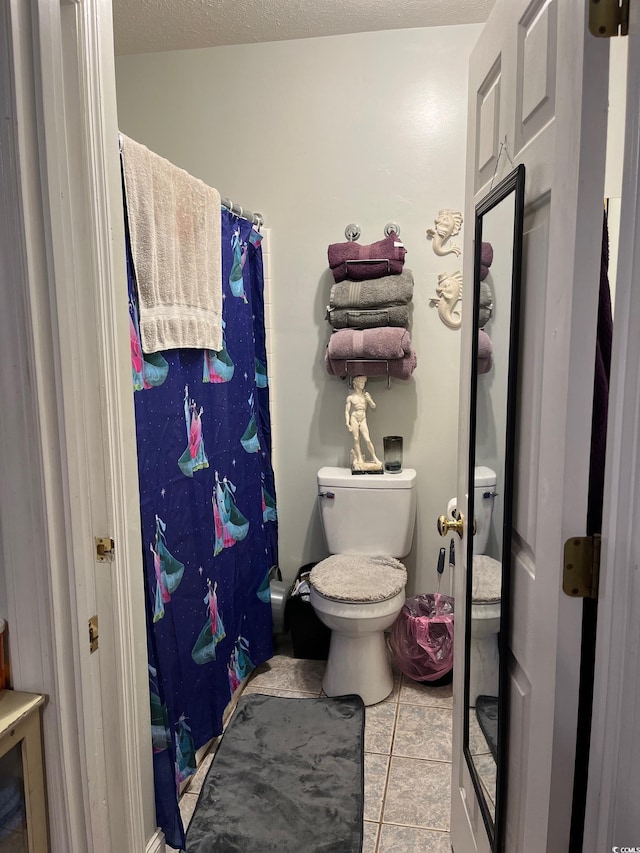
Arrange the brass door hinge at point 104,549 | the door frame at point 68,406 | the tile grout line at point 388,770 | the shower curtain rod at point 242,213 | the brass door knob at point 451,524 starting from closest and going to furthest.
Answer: the door frame at point 68,406 → the brass door hinge at point 104,549 → the brass door knob at point 451,524 → the tile grout line at point 388,770 → the shower curtain rod at point 242,213

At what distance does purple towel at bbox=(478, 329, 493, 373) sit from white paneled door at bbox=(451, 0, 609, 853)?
7.4 inches

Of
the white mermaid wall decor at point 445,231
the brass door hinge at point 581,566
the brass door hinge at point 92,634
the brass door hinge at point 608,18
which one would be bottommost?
the brass door hinge at point 92,634

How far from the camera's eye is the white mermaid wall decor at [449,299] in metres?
2.50

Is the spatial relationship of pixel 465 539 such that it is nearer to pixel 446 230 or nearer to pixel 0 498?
pixel 0 498

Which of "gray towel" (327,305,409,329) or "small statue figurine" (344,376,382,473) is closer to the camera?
"gray towel" (327,305,409,329)

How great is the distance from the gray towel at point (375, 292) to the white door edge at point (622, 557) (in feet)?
5.48

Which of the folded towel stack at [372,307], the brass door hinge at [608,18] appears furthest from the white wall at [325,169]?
the brass door hinge at [608,18]

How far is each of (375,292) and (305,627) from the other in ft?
4.61

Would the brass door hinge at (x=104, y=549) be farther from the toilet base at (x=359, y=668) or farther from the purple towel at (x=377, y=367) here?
the purple towel at (x=377, y=367)

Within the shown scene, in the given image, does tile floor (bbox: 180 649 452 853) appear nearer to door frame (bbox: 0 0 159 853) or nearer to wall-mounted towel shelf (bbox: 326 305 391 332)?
door frame (bbox: 0 0 159 853)

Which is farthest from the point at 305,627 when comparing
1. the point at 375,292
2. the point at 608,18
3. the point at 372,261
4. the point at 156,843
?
the point at 608,18

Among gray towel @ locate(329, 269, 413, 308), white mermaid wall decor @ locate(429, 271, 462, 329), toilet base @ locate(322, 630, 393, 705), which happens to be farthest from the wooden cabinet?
white mermaid wall decor @ locate(429, 271, 462, 329)

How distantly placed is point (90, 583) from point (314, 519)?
1807 millimetres

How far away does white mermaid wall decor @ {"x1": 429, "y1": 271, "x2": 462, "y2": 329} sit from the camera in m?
2.50
